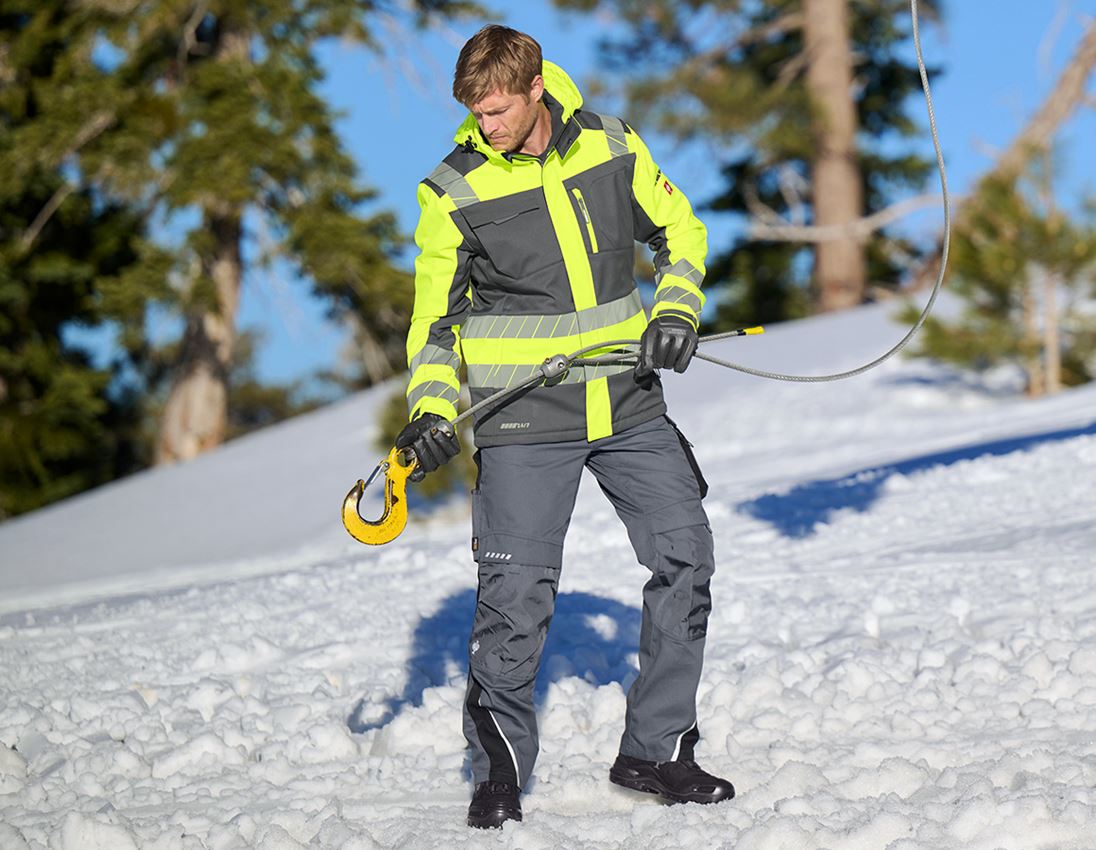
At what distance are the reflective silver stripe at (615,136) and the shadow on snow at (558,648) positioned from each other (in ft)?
5.39

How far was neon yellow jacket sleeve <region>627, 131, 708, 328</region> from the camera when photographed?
3100mm

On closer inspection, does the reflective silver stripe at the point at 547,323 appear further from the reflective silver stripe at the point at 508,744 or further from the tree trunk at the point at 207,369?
the tree trunk at the point at 207,369

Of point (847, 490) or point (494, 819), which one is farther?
point (847, 490)

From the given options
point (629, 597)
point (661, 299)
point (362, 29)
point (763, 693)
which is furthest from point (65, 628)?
point (362, 29)

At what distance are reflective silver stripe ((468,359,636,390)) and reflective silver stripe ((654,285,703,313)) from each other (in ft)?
0.60

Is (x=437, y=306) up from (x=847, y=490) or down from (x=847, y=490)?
up

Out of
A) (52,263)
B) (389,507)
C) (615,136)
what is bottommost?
(389,507)

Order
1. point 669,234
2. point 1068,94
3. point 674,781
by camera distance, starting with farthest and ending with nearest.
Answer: point 1068,94
point 669,234
point 674,781

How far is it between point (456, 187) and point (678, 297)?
0.58 m

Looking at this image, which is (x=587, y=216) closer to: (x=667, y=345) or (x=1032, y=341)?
(x=667, y=345)

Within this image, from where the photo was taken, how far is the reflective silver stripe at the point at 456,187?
298 cm

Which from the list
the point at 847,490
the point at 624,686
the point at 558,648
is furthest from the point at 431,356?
the point at 847,490

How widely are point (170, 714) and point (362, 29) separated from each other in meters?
13.4

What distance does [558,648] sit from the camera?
173 inches
